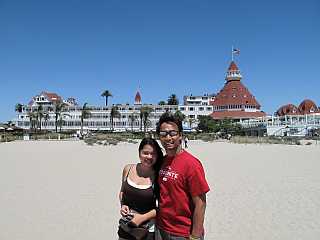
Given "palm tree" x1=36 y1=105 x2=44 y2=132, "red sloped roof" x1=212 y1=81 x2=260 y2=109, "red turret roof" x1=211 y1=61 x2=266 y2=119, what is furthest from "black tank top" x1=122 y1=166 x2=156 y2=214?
"red sloped roof" x1=212 y1=81 x2=260 y2=109

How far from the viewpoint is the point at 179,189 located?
2.59 meters

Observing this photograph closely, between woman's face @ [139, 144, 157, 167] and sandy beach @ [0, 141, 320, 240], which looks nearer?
woman's face @ [139, 144, 157, 167]

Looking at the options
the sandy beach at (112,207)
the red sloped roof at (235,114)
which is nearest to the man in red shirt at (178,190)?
the sandy beach at (112,207)

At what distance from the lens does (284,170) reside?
1363 cm

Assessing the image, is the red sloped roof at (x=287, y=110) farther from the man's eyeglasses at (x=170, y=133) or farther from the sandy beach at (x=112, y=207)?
the man's eyeglasses at (x=170, y=133)

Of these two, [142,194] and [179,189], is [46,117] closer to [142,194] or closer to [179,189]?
[142,194]

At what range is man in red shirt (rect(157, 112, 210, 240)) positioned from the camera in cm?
252

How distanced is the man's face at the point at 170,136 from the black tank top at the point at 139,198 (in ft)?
1.28

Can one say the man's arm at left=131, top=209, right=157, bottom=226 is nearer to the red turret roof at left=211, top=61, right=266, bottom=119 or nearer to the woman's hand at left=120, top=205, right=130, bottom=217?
the woman's hand at left=120, top=205, right=130, bottom=217

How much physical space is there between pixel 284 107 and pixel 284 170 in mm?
93648

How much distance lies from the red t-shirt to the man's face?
0.09 metres

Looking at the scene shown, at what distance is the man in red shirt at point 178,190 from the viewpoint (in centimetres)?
252

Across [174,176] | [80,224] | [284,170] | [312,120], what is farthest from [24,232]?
[312,120]

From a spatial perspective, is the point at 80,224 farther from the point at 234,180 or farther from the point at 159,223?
the point at 234,180
